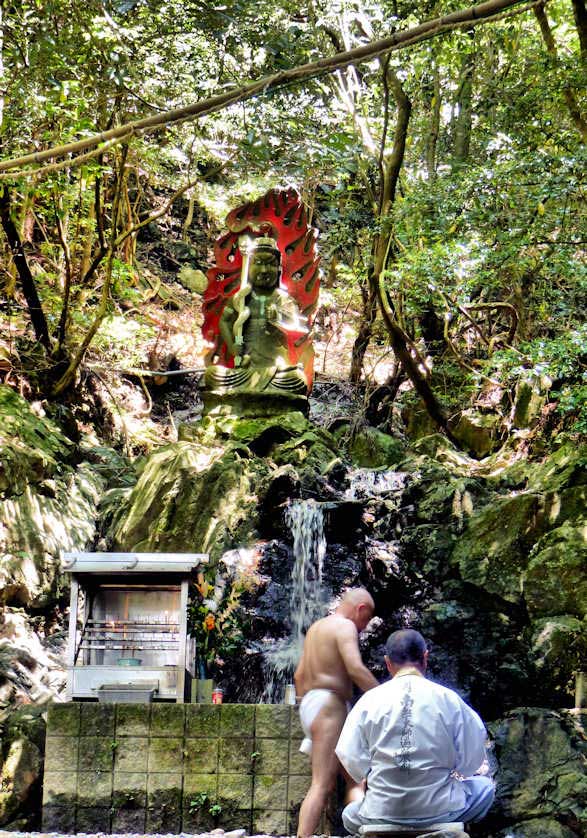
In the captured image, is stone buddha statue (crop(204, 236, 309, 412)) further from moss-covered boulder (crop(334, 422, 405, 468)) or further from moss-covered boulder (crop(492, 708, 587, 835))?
moss-covered boulder (crop(492, 708, 587, 835))

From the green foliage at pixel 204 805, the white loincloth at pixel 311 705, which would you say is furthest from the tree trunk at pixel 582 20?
the green foliage at pixel 204 805

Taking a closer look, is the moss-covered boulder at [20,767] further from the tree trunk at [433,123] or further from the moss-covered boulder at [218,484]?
the tree trunk at [433,123]

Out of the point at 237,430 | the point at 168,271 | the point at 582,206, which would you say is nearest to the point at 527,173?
the point at 582,206

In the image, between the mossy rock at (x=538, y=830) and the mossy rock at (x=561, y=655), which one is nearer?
the mossy rock at (x=538, y=830)

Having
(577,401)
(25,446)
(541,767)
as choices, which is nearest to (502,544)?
(577,401)

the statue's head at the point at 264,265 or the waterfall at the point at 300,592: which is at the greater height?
the statue's head at the point at 264,265

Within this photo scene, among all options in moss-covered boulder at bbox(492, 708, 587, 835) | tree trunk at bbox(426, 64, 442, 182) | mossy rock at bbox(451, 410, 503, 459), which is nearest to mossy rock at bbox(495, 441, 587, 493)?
mossy rock at bbox(451, 410, 503, 459)

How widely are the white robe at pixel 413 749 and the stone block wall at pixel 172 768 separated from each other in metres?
2.81

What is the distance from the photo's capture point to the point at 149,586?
743 cm

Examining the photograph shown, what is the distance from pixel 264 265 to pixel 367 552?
17.1 feet

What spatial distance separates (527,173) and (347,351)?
10.7 meters

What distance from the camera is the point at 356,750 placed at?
12.1 feet

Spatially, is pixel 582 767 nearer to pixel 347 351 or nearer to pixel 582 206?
pixel 582 206

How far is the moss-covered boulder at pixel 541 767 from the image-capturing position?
686 cm
